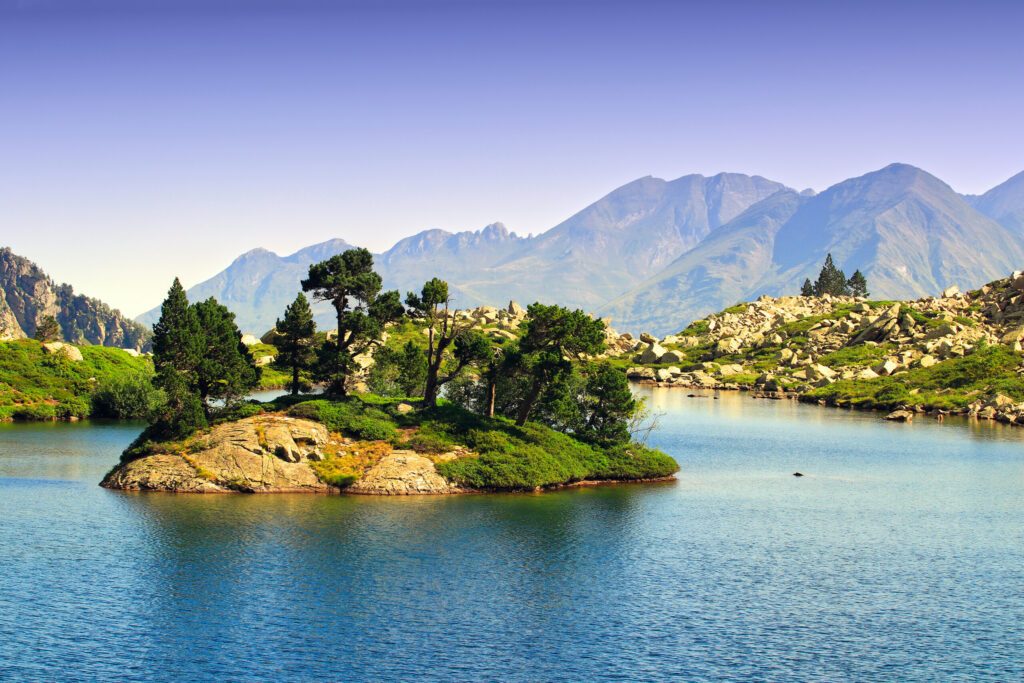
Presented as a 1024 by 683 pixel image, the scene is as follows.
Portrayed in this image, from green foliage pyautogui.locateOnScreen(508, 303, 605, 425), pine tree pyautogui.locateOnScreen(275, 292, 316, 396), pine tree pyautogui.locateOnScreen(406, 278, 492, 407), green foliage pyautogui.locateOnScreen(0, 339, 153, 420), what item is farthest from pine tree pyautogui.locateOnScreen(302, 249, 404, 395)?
green foliage pyautogui.locateOnScreen(0, 339, 153, 420)

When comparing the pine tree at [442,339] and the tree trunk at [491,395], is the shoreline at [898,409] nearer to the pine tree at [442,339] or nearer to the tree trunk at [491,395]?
the tree trunk at [491,395]

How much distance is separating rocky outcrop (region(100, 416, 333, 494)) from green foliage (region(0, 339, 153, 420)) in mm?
53037

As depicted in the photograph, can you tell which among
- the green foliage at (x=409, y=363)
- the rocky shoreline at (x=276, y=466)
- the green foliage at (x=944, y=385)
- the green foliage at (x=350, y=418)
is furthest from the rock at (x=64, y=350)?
the green foliage at (x=944, y=385)

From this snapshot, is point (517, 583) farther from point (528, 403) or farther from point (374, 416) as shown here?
point (374, 416)

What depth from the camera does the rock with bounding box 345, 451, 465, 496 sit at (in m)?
77.1

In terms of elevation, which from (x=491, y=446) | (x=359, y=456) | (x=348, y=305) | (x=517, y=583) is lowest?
(x=517, y=583)

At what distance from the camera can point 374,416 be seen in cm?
8506

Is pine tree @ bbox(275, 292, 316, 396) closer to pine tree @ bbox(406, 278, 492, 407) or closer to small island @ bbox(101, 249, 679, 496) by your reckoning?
small island @ bbox(101, 249, 679, 496)

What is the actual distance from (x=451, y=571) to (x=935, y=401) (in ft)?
405

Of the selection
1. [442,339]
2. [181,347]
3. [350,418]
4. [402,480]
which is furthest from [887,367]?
[181,347]

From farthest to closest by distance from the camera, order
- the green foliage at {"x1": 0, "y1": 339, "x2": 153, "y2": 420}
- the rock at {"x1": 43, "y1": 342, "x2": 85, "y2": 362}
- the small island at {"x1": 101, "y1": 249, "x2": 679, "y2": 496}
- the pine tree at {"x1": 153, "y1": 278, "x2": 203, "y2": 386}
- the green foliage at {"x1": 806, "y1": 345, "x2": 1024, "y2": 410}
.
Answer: the green foliage at {"x1": 806, "y1": 345, "x2": 1024, "y2": 410} < the rock at {"x1": 43, "y1": 342, "x2": 85, "y2": 362} < the green foliage at {"x1": 0, "y1": 339, "x2": 153, "y2": 420} < the pine tree at {"x1": 153, "y1": 278, "x2": 203, "y2": 386} < the small island at {"x1": 101, "y1": 249, "x2": 679, "y2": 496}

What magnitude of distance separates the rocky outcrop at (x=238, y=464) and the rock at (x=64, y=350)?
70.3m

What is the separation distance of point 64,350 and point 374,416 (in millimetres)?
77926

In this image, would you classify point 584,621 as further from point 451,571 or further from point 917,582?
point 917,582
